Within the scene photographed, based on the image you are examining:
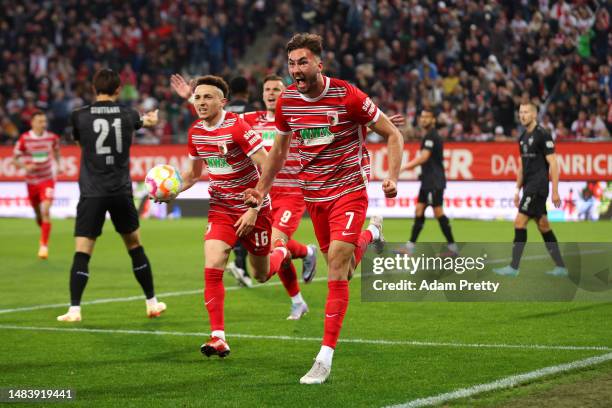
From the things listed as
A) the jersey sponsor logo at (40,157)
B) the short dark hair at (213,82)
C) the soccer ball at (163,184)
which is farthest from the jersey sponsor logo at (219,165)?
the jersey sponsor logo at (40,157)

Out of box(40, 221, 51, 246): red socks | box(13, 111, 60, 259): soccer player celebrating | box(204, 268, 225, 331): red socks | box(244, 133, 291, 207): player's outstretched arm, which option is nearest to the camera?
box(244, 133, 291, 207): player's outstretched arm

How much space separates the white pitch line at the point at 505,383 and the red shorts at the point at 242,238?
2.67 metres

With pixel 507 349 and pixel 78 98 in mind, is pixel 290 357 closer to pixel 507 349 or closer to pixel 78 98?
pixel 507 349

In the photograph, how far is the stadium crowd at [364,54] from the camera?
25641 millimetres

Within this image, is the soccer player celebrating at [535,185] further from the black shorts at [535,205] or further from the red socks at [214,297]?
the red socks at [214,297]

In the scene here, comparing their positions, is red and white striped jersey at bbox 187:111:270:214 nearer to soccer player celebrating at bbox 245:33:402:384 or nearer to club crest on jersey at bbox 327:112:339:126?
soccer player celebrating at bbox 245:33:402:384

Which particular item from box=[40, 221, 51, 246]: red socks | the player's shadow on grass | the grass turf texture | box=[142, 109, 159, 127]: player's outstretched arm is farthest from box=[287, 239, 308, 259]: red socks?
box=[40, 221, 51, 246]: red socks

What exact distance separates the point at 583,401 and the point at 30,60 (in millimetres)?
29793

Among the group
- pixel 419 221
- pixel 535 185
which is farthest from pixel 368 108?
pixel 419 221

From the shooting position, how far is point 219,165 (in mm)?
8680

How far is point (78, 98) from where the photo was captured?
31750 millimetres

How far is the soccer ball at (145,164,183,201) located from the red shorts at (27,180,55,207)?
9.54 metres

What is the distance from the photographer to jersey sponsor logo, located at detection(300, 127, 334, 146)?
24.2 feet

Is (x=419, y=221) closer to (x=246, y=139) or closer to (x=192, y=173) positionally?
(x=192, y=173)
